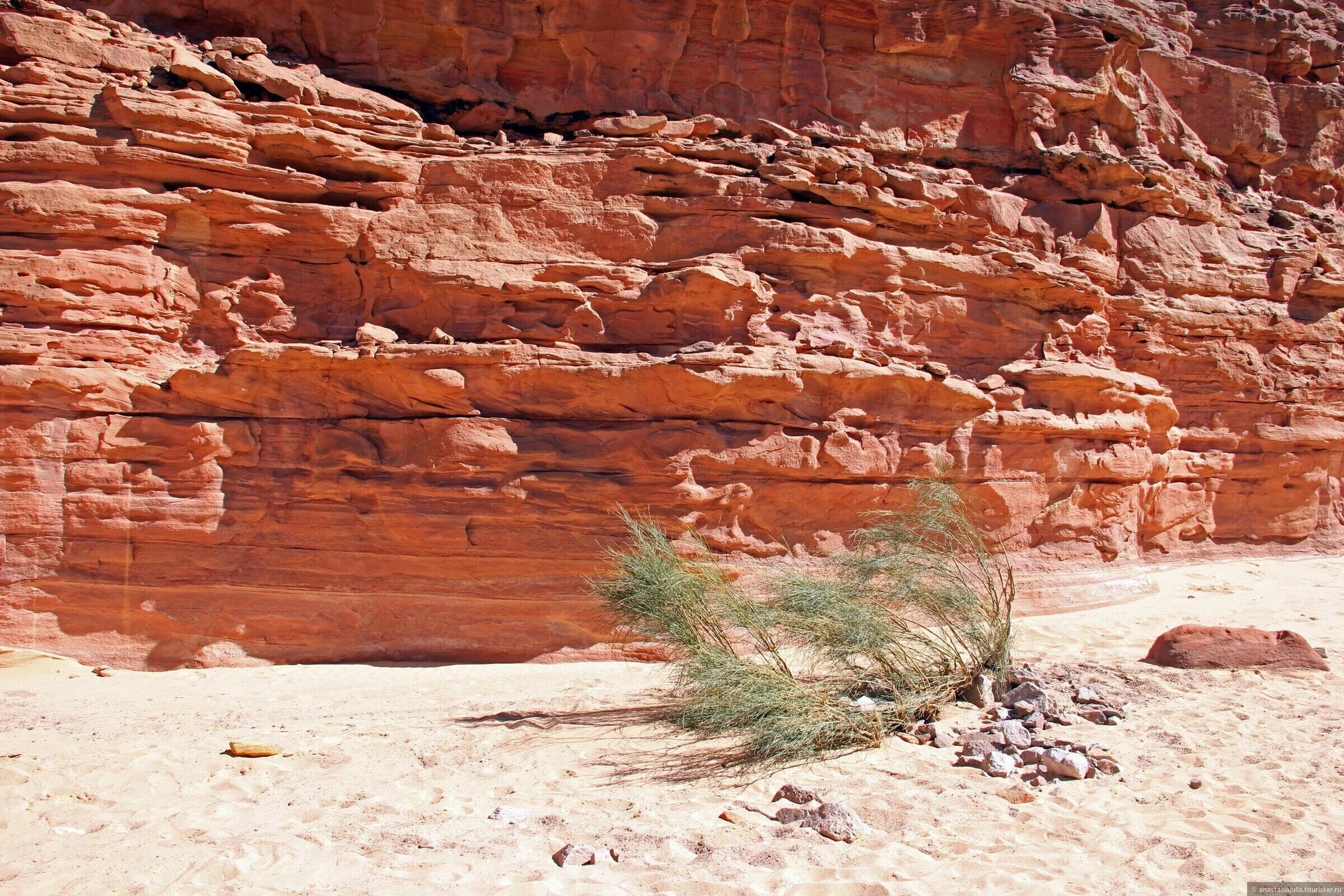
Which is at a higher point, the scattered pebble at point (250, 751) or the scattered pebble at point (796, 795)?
Answer: the scattered pebble at point (796, 795)

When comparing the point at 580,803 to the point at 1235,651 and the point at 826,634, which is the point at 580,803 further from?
the point at 1235,651

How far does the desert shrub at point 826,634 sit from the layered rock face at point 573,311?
5.29 ft

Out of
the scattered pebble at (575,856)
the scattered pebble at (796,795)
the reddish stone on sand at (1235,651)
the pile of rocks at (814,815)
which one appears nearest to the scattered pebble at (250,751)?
the scattered pebble at (575,856)

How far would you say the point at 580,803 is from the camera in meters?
4.96

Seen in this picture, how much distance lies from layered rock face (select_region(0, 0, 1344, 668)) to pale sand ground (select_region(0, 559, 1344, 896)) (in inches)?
60.0

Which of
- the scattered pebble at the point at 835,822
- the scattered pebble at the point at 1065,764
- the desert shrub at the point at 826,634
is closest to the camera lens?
the scattered pebble at the point at 835,822

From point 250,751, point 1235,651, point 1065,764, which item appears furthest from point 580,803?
point 1235,651

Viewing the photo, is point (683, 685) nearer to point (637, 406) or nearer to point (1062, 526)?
point (637, 406)

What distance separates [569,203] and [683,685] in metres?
5.38

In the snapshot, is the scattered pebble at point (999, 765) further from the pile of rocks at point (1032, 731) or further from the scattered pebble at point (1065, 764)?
Result: the scattered pebble at point (1065, 764)

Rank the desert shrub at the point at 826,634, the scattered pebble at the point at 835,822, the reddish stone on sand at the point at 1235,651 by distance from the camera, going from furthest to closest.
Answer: the reddish stone on sand at the point at 1235,651
the desert shrub at the point at 826,634
the scattered pebble at the point at 835,822

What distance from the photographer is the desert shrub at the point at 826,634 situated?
5.62m

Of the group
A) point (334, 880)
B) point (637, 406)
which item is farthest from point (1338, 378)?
point (334, 880)

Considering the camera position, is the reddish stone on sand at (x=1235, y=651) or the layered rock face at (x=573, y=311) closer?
the reddish stone on sand at (x=1235, y=651)
